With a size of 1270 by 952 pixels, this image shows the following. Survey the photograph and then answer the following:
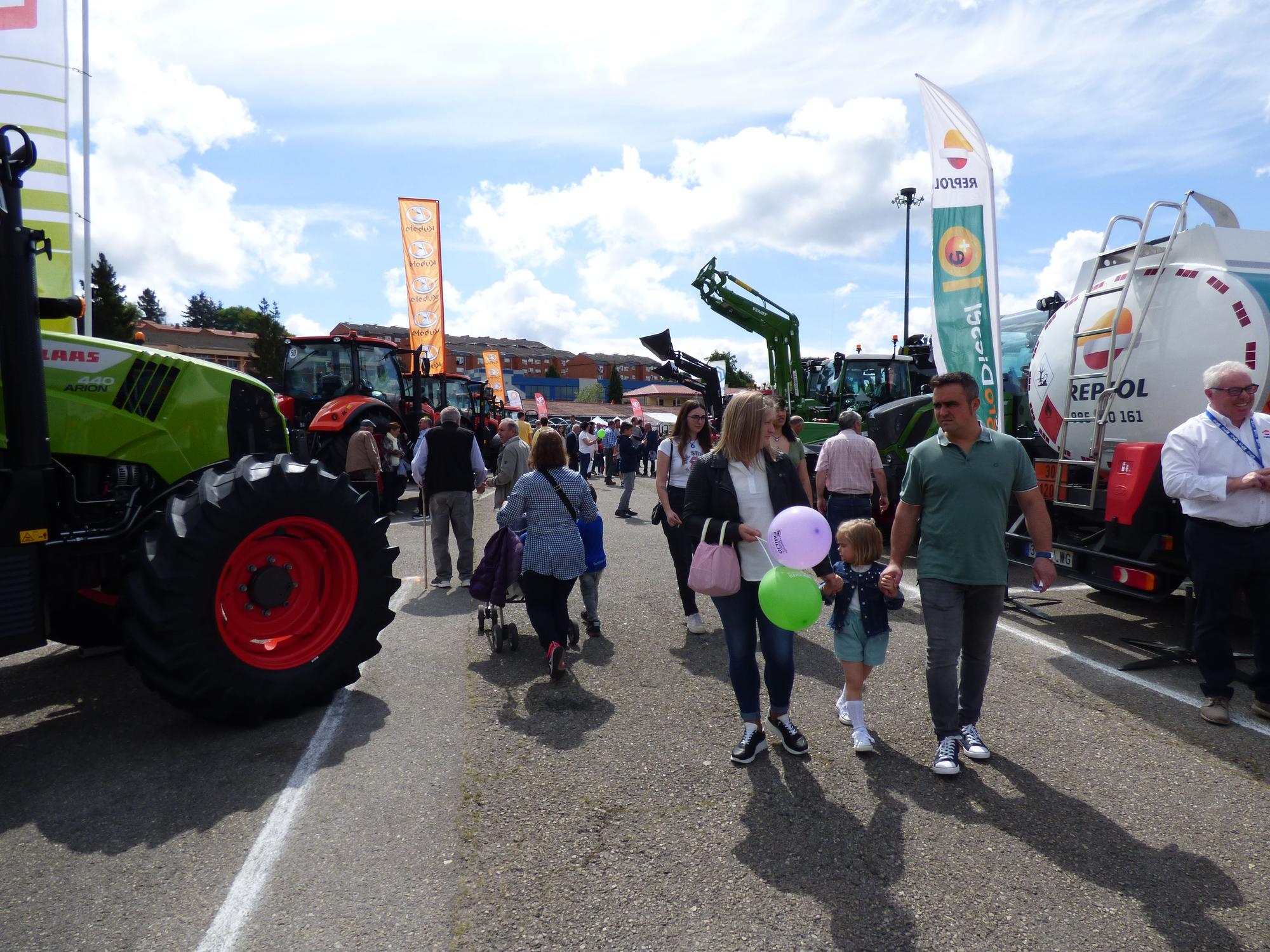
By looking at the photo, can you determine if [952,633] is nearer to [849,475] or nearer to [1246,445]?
[1246,445]

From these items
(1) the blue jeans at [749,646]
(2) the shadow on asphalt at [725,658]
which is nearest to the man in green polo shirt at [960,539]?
(1) the blue jeans at [749,646]

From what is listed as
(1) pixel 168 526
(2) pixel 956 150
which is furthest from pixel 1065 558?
(1) pixel 168 526

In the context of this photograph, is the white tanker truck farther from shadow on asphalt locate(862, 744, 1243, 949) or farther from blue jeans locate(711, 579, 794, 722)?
blue jeans locate(711, 579, 794, 722)

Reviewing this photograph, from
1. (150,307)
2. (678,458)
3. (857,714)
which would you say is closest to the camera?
(857,714)

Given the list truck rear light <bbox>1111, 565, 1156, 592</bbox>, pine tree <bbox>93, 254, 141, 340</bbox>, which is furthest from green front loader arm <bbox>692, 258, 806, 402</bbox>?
pine tree <bbox>93, 254, 141, 340</bbox>

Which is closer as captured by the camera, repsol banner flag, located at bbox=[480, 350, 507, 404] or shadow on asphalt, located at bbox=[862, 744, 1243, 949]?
shadow on asphalt, located at bbox=[862, 744, 1243, 949]

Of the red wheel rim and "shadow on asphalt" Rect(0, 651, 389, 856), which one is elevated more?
the red wheel rim

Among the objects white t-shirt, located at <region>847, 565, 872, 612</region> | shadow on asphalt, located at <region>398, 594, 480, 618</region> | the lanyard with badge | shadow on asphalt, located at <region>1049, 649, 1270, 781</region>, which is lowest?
shadow on asphalt, located at <region>1049, 649, 1270, 781</region>

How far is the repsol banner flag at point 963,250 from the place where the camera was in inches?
290

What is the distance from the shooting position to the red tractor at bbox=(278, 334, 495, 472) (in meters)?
11.4

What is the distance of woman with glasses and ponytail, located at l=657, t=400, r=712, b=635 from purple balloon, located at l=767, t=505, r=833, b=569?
7.94ft

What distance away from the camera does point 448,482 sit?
7.53m

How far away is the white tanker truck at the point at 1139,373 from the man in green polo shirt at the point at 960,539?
7.54ft

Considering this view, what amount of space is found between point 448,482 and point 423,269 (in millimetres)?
9552
